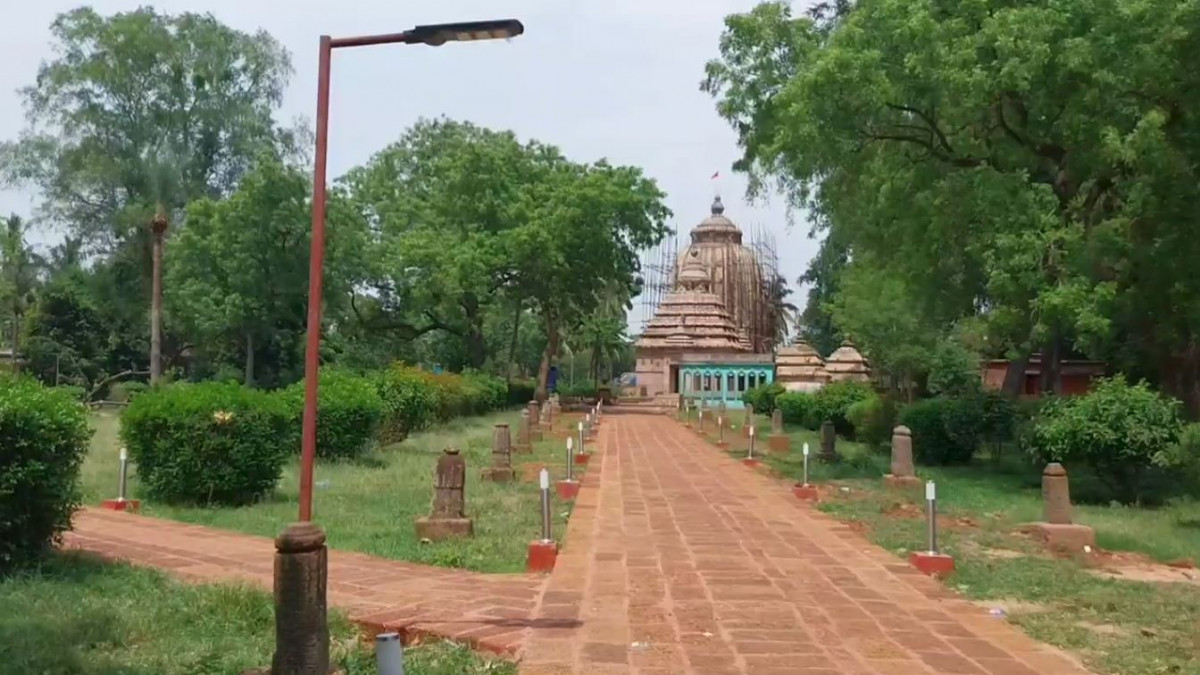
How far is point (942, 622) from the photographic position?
673cm

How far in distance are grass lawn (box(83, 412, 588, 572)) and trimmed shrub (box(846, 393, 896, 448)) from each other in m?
8.36

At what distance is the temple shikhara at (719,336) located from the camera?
158ft

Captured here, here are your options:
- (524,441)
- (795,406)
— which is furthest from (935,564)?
(795,406)

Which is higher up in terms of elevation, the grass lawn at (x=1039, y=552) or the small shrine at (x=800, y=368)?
the small shrine at (x=800, y=368)

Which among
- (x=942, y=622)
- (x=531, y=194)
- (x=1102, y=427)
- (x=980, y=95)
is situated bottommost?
(x=942, y=622)

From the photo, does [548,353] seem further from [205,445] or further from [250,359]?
[205,445]

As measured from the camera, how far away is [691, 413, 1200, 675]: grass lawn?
20.8 feet

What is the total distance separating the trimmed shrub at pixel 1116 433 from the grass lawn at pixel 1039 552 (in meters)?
0.63

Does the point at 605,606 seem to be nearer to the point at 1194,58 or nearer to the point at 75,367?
the point at 1194,58

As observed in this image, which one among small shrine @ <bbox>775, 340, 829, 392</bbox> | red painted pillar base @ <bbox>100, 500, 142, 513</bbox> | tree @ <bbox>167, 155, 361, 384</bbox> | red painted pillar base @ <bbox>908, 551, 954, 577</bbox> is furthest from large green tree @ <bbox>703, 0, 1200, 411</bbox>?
small shrine @ <bbox>775, 340, 829, 392</bbox>

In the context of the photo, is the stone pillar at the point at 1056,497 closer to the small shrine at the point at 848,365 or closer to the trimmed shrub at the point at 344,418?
the trimmed shrub at the point at 344,418

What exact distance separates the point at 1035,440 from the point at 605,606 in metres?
10.7

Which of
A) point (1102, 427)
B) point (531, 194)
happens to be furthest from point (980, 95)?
point (531, 194)

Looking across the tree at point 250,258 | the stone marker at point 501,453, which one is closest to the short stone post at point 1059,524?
the stone marker at point 501,453
